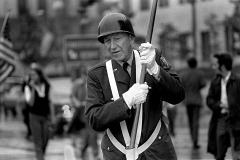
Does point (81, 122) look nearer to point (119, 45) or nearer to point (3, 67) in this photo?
point (3, 67)

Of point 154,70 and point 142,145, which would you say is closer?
point 154,70

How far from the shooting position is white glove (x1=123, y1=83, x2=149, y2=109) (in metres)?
5.43

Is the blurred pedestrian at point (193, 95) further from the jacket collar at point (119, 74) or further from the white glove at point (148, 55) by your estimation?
the white glove at point (148, 55)

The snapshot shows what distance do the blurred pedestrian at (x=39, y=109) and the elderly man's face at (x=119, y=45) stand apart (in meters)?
8.02

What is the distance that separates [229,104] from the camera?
10.6m

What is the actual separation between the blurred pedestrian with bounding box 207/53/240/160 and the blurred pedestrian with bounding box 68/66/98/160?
421 centimetres

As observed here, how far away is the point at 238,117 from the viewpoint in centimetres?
1063

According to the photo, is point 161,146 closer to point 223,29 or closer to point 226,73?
point 226,73

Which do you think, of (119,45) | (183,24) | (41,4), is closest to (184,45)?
(183,24)

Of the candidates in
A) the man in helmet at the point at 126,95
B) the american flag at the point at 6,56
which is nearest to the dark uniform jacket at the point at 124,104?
the man in helmet at the point at 126,95

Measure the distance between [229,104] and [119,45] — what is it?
5127 millimetres

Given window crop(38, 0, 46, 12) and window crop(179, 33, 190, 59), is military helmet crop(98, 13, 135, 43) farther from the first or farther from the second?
window crop(38, 0, 46, 12)

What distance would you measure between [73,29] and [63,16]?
1538mm

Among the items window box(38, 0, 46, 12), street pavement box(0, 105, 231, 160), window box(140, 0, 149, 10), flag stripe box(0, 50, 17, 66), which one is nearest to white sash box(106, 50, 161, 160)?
street pavement box(0, 105, 231, 160)
